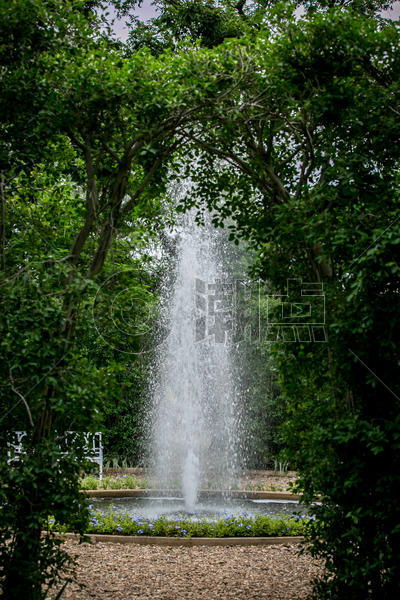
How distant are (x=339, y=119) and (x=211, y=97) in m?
0.92

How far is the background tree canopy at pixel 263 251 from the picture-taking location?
10.4 feet

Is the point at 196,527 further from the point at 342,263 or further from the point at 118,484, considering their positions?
the point at 342,263

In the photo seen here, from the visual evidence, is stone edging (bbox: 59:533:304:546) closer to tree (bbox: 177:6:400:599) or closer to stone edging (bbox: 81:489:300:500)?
tree (bbox: 177:6:400:599)

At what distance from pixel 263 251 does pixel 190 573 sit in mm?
3065

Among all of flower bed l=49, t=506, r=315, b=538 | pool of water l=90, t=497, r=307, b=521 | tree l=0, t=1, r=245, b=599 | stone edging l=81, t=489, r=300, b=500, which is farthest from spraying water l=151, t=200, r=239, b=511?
tree l=0, t=1, r=245, b=599

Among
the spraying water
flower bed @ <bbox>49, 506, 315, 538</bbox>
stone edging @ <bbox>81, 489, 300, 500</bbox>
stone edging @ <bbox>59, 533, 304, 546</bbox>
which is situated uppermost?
the spraying water

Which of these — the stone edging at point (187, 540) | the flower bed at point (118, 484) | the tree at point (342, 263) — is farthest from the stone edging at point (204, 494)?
the tree at point (342, 263)

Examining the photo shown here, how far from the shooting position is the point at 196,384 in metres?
10.8

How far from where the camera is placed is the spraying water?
10794 mm

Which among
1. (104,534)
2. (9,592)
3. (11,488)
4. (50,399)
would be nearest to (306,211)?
(50,399)

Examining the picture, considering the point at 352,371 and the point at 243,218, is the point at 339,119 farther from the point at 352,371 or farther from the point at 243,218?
the point at 352,371

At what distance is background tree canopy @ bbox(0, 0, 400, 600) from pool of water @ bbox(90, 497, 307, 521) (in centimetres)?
390

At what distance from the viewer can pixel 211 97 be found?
12.6ft

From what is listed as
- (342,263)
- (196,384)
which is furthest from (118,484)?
(342,263)
